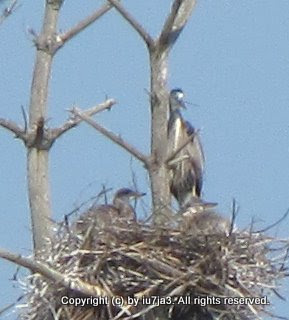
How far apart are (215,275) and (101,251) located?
1.84 ft

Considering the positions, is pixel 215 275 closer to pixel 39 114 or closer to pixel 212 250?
pixel 212 250

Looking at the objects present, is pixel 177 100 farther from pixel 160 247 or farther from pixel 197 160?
pixel 160 247

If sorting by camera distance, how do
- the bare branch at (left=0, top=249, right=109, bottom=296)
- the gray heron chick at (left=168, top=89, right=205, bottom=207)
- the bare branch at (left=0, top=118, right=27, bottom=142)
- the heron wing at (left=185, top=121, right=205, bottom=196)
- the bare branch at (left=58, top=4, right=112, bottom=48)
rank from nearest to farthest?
the bare branch at (left=0, top=249, right=109, bottom=296)
the bare branch at (left=0, top=118, right=27, bottom=142)
the bare branch at (left=58, top=4, right=112, bottom=48)
the gray heron chick at (left=168, top=89, right=205, bottom=207)
the heron wing at (left=185, top=121, right=205, bottom=196)

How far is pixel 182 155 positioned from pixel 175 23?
211 centimetres

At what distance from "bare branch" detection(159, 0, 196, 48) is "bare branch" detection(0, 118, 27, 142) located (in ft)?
3.27

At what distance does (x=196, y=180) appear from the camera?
1286 cm

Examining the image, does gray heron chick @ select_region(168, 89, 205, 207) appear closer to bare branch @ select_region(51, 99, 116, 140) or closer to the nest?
bare branch @ select_region(51, 99, 116, 140)

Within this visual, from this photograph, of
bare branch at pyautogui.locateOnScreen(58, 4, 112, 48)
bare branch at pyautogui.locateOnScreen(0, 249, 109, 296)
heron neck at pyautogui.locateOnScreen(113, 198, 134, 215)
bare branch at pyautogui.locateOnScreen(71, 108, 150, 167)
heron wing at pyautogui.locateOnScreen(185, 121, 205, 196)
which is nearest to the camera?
bare branch at pyautogui.locateOnScreen(0, 249, 109, 296)

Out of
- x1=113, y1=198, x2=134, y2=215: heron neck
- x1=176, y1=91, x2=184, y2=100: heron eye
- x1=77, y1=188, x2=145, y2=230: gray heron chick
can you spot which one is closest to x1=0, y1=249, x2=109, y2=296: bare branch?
x1=77, y1=188, x2=145, y2=230: gray heron chick

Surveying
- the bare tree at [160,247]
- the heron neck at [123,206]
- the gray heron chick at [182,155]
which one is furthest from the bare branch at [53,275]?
the gray heron chick at [182,155]

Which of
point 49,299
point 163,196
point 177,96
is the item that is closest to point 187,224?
point 163,196

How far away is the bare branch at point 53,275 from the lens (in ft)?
29.2

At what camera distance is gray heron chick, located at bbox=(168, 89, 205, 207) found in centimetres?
1225

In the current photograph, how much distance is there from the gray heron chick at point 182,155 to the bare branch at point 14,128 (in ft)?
4.78
